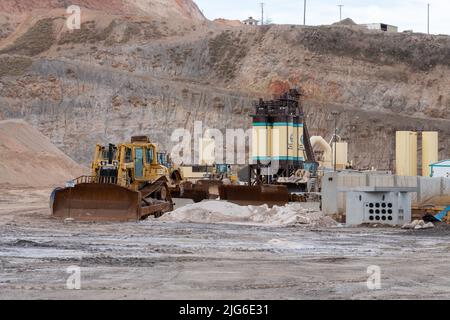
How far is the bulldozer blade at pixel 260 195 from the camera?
31047 millimetres

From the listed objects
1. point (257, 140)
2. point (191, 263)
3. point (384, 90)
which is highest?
point (384, 90)

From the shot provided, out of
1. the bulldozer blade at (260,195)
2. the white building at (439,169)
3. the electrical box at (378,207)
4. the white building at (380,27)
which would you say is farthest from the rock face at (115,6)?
the electrical box at (378,207)

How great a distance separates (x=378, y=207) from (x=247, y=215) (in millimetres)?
4399

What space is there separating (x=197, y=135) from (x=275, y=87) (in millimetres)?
15552

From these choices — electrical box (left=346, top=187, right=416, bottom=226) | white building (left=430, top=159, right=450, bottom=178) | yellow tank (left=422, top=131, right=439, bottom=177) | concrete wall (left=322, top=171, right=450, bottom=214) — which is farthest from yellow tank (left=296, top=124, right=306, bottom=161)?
electrical box (left=346, top=187, right=416, bottom=226)

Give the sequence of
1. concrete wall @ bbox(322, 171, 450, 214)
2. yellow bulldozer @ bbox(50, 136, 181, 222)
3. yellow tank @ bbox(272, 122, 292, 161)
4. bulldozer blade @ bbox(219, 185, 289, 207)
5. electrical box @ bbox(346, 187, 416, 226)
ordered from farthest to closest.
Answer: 1. yellow tank @ bbox(272, 122, 292, 161)
2. bulldozer blade @ bbox(219, 185, 289, 207)
3. concrete wall @ bbox(322, 171, 450, 214)
4. yellow bulldozer @ bbox(50, 136, 181, 222)
5. electrical box @ bbox(346, 187, 416, 226)

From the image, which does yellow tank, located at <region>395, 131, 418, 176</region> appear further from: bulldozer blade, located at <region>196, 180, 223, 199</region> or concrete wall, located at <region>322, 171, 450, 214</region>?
concrete wall, located at <region>322, 171, 450, 214</region>

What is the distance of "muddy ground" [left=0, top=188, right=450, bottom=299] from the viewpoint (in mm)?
11867

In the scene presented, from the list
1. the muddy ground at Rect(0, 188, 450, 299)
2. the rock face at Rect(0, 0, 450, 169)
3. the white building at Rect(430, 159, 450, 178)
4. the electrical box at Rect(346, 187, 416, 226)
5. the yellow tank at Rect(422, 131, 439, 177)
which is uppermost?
the rock face at Rect(0, 0, 450, 169)

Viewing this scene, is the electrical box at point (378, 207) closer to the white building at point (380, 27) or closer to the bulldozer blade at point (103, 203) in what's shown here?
the bulldozer blade at point (103, 203)

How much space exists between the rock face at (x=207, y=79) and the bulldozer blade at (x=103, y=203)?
141 feet

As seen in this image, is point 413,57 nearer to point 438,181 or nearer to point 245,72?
point 245,72

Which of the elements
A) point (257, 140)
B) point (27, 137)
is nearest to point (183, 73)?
point (27, 137)
